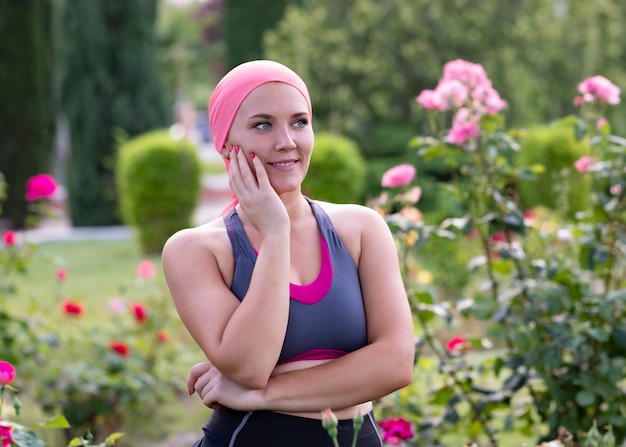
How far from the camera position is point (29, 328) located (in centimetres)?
438

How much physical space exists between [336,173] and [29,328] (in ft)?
21.6

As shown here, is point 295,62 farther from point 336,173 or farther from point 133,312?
point 133,312

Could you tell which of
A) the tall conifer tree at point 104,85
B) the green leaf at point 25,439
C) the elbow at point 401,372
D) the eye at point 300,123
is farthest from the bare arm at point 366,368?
the tall conifer tree at point 104,85

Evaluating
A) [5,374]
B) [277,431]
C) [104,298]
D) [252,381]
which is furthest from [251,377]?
[104,298]

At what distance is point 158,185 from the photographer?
1127 cm

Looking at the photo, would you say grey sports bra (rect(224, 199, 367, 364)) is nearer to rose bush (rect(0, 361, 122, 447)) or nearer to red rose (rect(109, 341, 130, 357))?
rose bush (rect(0, 361, 122, 447))

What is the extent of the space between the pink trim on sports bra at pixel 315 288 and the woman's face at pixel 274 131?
163 millimetres

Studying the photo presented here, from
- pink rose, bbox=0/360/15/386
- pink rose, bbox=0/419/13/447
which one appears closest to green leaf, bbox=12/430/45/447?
pink rose, bbox=0/419/13/447

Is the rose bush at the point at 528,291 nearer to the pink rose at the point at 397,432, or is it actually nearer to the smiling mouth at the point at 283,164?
the pink rose at the point at 397,432

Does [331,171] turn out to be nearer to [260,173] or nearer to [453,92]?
[453,92]

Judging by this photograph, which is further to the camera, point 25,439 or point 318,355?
point 25,439

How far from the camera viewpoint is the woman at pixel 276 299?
180cm

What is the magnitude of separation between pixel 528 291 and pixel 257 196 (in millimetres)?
1674

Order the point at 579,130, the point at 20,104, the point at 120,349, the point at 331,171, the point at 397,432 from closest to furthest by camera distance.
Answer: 1. the point at 397,432
2. the point at 579,130
3. the point at 120,349
4. the point at 331,171
5. the point at 20,104
